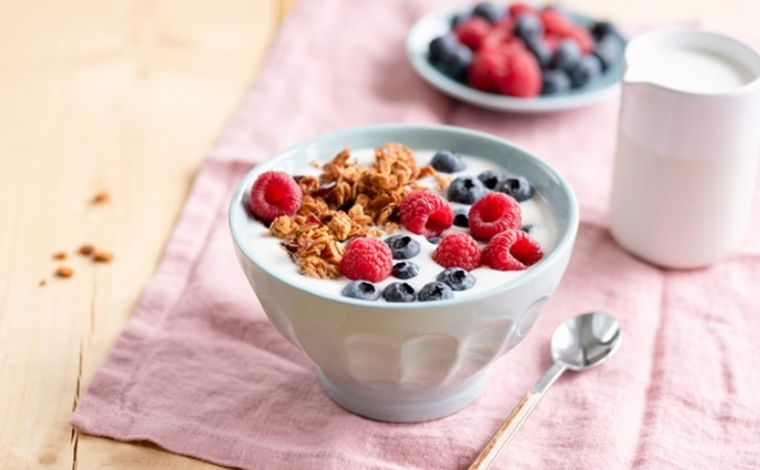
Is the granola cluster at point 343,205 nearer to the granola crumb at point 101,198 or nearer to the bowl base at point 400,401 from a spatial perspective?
the bowl base at point 400,401

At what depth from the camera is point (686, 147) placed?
1420 mm

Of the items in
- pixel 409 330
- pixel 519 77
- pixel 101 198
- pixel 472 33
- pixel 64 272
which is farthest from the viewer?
pixel 472 33

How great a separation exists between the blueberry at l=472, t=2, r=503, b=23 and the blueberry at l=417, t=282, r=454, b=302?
0.94 metres

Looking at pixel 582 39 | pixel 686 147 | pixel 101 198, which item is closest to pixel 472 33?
pixel 582 39

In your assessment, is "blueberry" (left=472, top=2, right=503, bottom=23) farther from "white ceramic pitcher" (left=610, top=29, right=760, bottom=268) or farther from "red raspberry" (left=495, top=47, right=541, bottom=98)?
"white ceramic pitcher" (left=610, top=29, right=760, bottom=268)

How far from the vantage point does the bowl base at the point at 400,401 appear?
1.23m

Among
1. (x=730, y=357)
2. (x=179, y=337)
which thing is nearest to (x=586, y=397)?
(x=730, y=357)

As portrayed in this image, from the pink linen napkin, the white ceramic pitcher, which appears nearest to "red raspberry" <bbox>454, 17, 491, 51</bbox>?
the pink linen napkin

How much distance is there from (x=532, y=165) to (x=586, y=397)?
0.27 meters

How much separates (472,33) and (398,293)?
881 millimetres

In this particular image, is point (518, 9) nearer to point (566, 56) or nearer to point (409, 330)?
point (566, 56)

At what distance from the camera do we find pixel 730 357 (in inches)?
53.3

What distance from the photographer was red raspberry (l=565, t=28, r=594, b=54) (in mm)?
1883

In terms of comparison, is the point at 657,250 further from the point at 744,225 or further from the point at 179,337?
the point at 179,337
